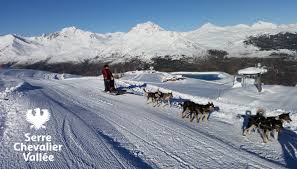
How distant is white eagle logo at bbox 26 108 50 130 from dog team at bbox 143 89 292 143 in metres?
5.23

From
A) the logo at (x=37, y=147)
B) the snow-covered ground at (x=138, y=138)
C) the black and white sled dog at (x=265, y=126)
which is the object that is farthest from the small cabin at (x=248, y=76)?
the logo at (x=37, y=147)

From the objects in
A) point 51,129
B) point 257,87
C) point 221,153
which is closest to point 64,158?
point 51,129

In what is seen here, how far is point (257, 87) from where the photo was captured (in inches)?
1137

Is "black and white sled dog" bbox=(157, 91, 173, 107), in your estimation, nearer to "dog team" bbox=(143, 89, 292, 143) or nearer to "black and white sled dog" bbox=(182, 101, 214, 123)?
"dog team" bbox=(143, 89, 292, 143)

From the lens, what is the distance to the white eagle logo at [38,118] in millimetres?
12375

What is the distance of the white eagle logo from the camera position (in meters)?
12.4

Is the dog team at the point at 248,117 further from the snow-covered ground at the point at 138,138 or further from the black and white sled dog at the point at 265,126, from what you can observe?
the snow-covered ground at the point at 138,138

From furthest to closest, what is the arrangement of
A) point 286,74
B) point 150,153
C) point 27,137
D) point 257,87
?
1. point 286,74
2. point 257,87
3. point 27,137
4. point 150,153

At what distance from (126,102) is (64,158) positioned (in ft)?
32.4

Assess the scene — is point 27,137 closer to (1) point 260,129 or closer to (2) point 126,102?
(1) point 260,129

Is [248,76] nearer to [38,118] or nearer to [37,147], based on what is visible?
[38,118]

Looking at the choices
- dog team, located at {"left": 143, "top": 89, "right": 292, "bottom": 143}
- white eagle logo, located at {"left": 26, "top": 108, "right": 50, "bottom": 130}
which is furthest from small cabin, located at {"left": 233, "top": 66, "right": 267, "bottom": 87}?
white eagle logo, located at {"left": 26, "top": 108, "right": 50, "bottom": 130}

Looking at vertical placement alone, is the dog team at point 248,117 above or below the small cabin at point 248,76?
below

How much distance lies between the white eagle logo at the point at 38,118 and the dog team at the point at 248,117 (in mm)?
5226
